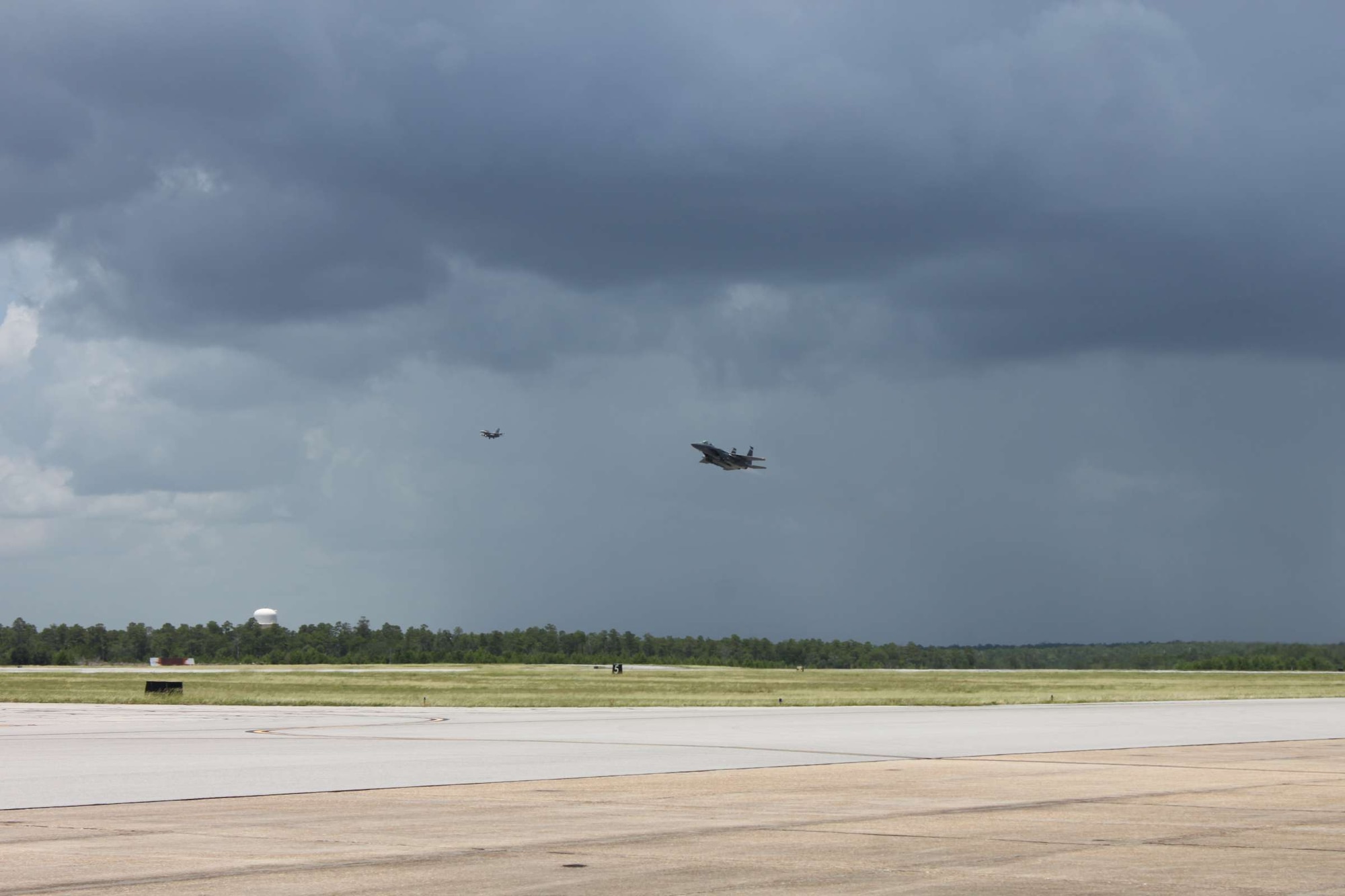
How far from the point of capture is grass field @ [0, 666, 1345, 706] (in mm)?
57250

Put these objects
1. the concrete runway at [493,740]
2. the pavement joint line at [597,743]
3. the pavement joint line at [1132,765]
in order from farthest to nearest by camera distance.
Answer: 1. the pavement joint line at [597,743]
2. the pavement joint line at [1132,765]
3. the concrete runway at [493,740]

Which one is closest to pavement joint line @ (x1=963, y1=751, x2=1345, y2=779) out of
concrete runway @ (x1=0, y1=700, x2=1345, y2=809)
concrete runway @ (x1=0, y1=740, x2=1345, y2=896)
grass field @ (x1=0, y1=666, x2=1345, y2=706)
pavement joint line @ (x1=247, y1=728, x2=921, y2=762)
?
concrete runway @ (x1=0, y1=700, x2=1345, y2=809)

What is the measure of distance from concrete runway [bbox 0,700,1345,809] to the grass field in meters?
7.03

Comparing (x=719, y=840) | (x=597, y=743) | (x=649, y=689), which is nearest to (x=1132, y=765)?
(x=597, y=743)

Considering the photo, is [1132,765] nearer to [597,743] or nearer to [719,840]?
[597,743]

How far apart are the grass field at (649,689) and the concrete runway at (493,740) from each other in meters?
7.03

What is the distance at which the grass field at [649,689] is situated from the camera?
2254 inches

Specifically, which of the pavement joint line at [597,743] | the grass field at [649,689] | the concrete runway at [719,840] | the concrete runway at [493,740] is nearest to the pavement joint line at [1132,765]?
the concrete runway at [493,740]

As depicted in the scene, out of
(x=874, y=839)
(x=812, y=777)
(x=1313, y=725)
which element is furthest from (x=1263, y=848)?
(x=1313, y=725)

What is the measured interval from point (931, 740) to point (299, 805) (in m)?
16.9

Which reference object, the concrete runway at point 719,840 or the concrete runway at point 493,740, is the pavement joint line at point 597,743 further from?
the concrete runway at point 719,840

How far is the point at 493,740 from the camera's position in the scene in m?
31.9

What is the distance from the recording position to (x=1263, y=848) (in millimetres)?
14609

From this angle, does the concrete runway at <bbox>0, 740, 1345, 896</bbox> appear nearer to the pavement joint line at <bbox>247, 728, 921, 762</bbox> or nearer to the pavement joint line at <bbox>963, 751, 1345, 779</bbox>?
the pavement joint line at <bbox>963, 751, 1345, 779</bbox>
